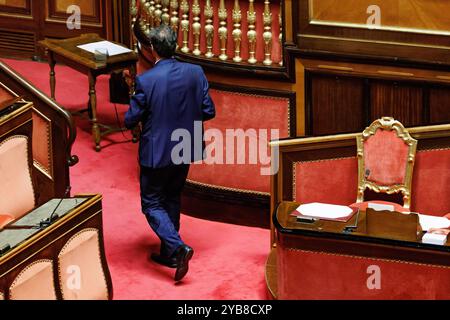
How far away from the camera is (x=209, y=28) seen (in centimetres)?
640

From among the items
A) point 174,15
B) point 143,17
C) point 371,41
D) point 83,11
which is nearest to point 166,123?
point 174,15

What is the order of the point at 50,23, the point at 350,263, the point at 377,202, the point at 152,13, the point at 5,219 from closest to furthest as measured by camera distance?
the point at 350,263
the point at 5,219
the point at 377,202
the point at 152,13
the point at 50,23

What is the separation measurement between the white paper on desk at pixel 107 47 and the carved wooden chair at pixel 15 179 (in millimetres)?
2019

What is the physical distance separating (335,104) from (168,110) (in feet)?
3.59

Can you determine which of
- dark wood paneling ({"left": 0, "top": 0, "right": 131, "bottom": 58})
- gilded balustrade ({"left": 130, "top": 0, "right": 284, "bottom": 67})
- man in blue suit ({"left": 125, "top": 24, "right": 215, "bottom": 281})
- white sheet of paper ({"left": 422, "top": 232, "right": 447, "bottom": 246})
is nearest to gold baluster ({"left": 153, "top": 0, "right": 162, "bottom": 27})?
gilded balustrade ({"left": 130, "top": 0, "right": 284, "bottom": 67})

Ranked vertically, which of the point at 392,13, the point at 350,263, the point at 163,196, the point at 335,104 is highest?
the point at 392,13

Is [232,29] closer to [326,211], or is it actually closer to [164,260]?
[164,260]

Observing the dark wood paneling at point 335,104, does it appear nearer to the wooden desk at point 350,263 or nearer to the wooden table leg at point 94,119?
the wooden desk at point 350,263

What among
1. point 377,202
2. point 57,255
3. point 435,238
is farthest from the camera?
point 377,202

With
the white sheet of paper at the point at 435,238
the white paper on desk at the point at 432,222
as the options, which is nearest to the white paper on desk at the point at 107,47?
the white paper on desk at the point at 432,222

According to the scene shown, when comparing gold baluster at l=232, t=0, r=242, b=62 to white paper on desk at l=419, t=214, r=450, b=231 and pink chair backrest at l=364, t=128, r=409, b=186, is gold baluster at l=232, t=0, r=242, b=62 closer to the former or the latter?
pink chair backrest at l=364, t=128, r=409, b=186
